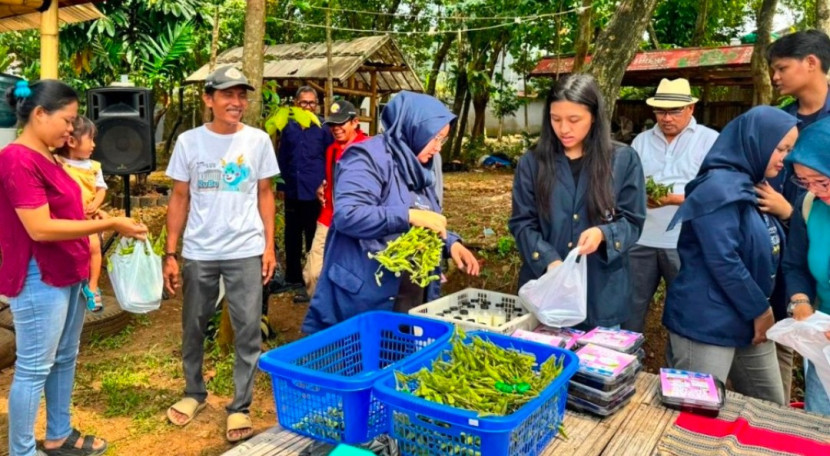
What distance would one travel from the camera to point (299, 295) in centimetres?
573

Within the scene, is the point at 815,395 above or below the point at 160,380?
above

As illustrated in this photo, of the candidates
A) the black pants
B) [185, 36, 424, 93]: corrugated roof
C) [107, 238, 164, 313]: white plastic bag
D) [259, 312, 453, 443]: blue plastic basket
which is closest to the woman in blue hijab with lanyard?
[259, 312, 453, 443]: blue plastic basket

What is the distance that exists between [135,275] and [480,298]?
1626mm

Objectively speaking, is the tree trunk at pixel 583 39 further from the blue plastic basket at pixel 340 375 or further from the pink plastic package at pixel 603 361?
the blue plastic basket at pixel 340 375

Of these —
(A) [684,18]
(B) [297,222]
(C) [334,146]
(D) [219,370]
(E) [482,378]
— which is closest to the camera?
(E) [482,378]

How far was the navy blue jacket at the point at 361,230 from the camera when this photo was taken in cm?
219

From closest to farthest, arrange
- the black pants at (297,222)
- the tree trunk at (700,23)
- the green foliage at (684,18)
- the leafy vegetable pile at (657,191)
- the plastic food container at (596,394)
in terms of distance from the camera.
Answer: the plastic food container at (596,394), the leafy vegetable pile at (657,191), the black pants at (297,222), the tree trunk at (700,23), the green foliage at (684,18)

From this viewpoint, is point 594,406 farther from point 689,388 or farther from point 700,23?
point 700,23

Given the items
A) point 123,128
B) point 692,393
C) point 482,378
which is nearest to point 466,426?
point 482,378

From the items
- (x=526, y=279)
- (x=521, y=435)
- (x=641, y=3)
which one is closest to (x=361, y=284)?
(x=526, y=279)

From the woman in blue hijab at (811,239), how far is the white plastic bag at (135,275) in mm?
2700

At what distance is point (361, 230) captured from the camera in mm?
2180

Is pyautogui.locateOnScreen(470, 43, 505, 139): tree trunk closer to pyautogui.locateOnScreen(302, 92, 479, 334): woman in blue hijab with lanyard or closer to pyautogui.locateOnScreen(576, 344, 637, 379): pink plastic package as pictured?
pyautogui.locateOnScreen(302, 92, 479, 334): woman in blue hijab with lanyard

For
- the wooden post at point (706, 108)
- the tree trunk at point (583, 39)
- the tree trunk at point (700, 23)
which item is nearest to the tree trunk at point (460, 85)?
the tree trunk at point (700, 23)
